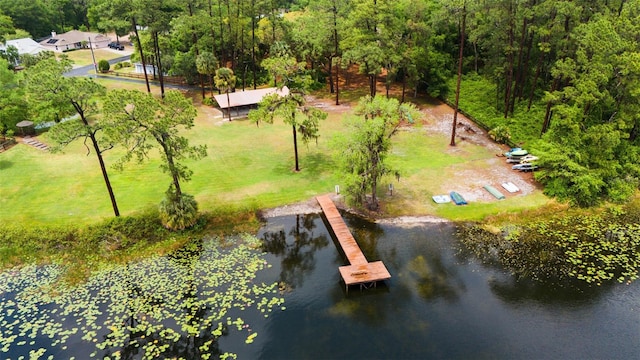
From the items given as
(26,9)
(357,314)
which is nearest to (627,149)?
(357,314)

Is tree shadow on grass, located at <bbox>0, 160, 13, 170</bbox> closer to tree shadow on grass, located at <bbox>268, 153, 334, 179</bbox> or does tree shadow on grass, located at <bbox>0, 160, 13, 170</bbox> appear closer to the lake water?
the lake water

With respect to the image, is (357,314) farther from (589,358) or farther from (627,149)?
(627,149)

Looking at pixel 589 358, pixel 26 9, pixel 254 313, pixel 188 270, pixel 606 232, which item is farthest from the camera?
pixel 26 9

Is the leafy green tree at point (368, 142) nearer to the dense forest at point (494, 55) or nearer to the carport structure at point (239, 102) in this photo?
the dense forest at point (494, 55)

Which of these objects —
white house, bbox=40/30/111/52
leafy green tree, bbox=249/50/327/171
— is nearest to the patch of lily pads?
leafy green tree, bbox=249/50/327/171

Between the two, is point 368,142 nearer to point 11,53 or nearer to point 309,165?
point 309,165

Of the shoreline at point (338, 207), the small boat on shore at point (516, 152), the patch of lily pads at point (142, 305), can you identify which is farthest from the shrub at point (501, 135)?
the patch of lily pads at point (142, 305)
